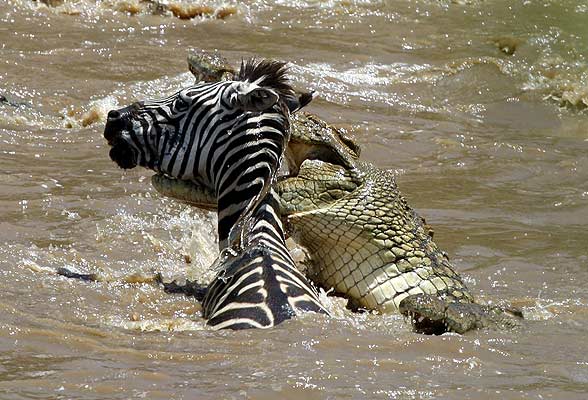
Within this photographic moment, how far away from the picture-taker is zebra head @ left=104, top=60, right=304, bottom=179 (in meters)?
A: 5.58

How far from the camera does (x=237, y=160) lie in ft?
18.2

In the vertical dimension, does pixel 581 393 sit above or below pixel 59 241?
above

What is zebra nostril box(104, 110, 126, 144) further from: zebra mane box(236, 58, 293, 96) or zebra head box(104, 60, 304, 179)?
zebra mane box(236, 58, 293, 96)

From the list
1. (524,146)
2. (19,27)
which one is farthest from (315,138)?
(19,27)

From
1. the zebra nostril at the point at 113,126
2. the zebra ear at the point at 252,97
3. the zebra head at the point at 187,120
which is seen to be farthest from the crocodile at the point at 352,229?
the zebra ear at the point at 252,97

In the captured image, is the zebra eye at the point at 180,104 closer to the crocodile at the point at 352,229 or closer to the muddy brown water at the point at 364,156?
the crocodile at the point at 352,229

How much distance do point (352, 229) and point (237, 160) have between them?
0.87 metres

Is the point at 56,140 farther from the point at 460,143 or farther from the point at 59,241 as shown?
the point at 460,143

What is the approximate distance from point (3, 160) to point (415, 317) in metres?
4.46

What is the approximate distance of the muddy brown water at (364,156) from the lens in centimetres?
441

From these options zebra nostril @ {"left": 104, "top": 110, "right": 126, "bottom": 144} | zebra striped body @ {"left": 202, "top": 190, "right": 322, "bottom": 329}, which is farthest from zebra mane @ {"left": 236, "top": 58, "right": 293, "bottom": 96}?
zebra nostril @ {"left": 104, "top": 110, "right": 126, "bottom": 144}

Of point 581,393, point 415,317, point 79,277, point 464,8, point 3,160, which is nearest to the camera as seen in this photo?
point 581,393

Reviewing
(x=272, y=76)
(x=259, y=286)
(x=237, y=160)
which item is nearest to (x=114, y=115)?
(x=237, y=160)

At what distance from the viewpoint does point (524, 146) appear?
10969 mm
